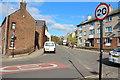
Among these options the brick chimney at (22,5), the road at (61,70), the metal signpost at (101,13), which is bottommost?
the road at (61,70)

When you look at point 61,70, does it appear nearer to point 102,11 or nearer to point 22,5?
point 102,11

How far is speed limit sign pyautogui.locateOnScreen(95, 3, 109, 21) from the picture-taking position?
3412 millimetres

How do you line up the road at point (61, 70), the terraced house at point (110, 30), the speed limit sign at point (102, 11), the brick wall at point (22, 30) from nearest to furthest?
1. the speed limit sign at point (102, 11)
2. the road at point (61, 70)
3. the brick wall at point (22, 30)
4. the terraced house at point (110, 30)

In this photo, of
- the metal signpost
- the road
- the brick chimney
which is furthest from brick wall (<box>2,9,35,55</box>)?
the metal signpost

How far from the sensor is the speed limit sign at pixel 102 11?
341cm

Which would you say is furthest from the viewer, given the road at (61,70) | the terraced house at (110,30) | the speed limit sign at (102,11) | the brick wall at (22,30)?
the terraced house at (110,30)

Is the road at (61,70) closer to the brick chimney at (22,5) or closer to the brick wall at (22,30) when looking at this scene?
the brick wall at (22,30)

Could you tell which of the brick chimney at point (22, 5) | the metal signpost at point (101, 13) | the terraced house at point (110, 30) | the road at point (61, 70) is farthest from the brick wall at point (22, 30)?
the terraced house at point (110, 30)

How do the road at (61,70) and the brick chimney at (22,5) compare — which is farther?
the brick chimney at (22,5)

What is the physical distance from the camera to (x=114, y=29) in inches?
957

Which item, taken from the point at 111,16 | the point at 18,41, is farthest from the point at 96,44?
the point at 18,41

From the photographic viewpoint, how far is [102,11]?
139 inches

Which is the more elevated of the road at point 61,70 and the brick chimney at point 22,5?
the brick chimney at point 22,5

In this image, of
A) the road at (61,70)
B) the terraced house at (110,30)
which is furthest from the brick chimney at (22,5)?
the terraced house at (110,30)
